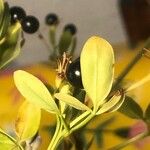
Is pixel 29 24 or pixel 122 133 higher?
pixel 29 24

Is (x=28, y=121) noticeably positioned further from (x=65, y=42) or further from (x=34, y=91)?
(x=65, y=42)

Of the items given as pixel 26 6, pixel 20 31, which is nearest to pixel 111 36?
pixel 26 6

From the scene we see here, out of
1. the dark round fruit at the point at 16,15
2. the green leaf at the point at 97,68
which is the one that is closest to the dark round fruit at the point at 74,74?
the green leaf at the point at 97,68

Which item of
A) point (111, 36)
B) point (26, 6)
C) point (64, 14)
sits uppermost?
point (26, 6)

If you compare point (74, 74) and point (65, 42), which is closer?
point (74, 74)

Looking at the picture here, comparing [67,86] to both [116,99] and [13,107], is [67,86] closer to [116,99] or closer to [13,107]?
[116,99]

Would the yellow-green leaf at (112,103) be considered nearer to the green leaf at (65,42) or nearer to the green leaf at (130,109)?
Result: the green leaf at (130,109)

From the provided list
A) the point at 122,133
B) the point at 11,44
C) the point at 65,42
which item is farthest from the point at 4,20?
the point at 122,133
